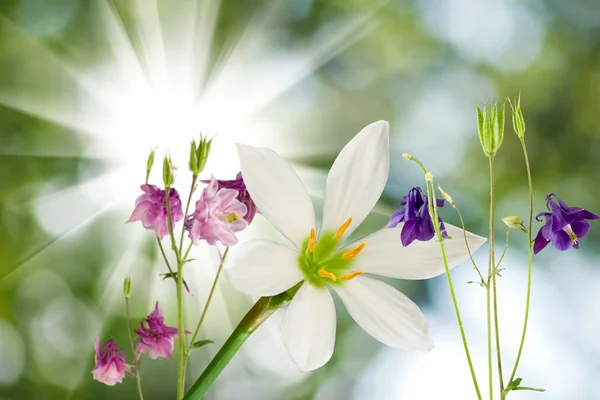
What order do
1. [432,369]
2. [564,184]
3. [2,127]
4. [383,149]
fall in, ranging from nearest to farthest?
[383,149], [432,369], [2,127], [564,184]

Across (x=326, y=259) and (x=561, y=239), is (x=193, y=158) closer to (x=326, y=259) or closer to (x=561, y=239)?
(x=326, y=259)

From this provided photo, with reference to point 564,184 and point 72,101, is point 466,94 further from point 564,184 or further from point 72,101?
point 72,101

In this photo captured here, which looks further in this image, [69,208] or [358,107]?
[358,107]

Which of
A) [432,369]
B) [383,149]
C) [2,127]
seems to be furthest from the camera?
[2,127]

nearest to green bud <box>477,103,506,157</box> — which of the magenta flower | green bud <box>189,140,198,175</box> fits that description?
green bud <box>189,140,198,175</box>

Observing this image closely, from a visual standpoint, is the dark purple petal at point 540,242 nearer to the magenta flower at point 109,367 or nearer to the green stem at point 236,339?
the green stem at point 236,339

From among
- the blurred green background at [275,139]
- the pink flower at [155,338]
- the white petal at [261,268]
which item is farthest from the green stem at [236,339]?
the blurred green background at [275,139]

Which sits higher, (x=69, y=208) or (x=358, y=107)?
(x=358, y=107)

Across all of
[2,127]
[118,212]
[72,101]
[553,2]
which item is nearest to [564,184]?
[553,2]

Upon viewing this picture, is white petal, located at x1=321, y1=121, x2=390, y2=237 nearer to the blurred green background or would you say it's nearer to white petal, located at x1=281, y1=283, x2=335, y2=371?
white petal, located at x1=281, y1=283, x2=335, y2=371
